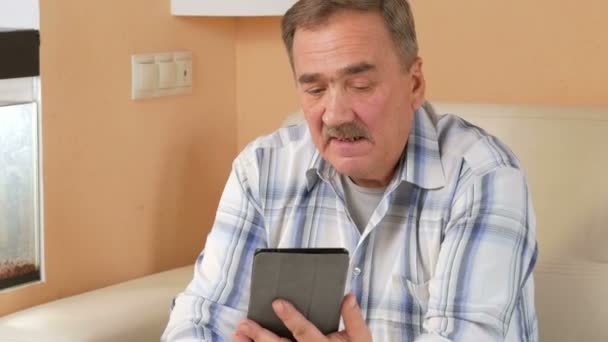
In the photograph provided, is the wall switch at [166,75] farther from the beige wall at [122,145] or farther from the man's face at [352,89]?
the man's face at [352,89]

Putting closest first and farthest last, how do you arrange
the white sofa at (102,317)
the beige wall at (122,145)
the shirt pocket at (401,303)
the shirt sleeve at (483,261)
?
the shirt sleeve at (483,261)
the shirt pocket at (401,303)
the white sofa at (102,317)
the beige wall at (122,145)

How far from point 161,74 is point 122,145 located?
18cm

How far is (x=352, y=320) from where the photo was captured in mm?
1365

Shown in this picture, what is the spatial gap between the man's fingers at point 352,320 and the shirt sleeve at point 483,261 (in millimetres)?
103

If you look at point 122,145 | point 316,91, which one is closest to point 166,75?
point 122,145

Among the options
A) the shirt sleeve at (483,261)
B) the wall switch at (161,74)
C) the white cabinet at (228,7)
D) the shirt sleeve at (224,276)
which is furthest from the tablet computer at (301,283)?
the white cabinet at (228,7)

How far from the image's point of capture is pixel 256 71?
2.51 metres

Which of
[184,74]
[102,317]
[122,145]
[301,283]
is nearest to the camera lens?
[301,283]

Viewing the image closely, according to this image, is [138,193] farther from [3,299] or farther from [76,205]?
[3,299]

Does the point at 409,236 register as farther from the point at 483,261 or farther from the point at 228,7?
the point at 228,7

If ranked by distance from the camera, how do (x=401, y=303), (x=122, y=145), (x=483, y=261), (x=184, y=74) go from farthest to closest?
(x=184, y=74) → (x=122, y=145) → (x=401, y=303) → (x=483, y=261)

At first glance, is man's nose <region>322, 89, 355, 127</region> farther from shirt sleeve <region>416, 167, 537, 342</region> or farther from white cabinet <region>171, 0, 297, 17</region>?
white cabinet <region>171, 0, 297, 17</region>

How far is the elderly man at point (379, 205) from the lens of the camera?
1452mm

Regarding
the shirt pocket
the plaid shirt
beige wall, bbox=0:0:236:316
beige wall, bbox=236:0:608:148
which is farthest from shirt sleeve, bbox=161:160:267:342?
beige wall, bbox=236:0:608:148
